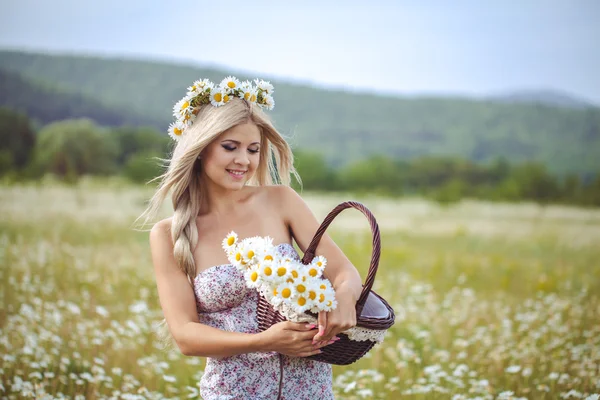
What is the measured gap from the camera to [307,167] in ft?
177

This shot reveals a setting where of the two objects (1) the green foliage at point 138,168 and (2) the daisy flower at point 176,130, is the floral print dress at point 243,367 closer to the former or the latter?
(2) the daisy flower at point 176,130

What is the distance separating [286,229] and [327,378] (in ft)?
2.67

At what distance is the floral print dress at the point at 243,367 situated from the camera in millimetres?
2783

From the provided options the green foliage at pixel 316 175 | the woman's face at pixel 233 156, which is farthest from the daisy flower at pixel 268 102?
the green foliage at pixel 316 175

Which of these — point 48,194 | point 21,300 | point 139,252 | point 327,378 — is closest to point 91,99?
point 48,194

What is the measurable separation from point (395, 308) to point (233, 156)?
4500mm

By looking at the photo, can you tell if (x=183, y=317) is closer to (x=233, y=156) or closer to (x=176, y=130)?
(x=233, y=156)

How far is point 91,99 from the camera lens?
30.8 m

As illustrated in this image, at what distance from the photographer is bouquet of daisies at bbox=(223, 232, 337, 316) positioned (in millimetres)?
2176

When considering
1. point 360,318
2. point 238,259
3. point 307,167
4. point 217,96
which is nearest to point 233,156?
point 217,96

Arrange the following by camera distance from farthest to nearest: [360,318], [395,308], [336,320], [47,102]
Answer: [47,102] → [395,308] → [360,318] → [336,320]

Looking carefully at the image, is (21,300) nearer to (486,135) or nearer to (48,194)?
(48,194)

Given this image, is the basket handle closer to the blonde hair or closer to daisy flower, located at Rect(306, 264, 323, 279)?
daisy flower, located at Rect(306, 264, 323, 279)

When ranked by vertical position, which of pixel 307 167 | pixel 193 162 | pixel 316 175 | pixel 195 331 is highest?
pixel 307 167
